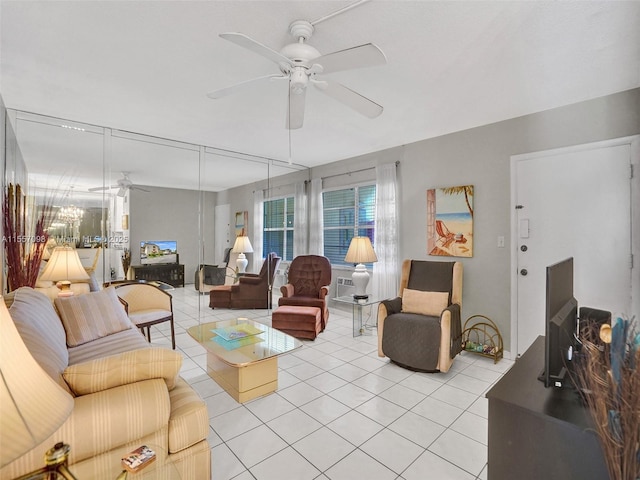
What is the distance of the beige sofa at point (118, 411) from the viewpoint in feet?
3.85

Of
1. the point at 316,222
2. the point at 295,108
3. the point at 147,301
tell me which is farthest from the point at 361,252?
the point at 147,301

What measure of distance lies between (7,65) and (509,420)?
382 centimetres

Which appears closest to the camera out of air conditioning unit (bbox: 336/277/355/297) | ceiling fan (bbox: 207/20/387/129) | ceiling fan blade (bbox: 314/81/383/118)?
ceiling fan (bbox: 207/20/387/129)

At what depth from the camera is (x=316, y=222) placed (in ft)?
17.9

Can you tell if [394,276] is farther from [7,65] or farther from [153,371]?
[7,65]

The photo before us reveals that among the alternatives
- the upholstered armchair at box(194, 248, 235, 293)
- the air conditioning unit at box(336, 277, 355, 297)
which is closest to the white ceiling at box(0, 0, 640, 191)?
the upholstered armchair at box(194, 248, 235, 293)

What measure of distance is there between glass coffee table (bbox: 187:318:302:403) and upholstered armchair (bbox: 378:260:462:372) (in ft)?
3.34

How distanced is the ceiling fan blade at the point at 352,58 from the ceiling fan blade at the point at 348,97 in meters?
0.13

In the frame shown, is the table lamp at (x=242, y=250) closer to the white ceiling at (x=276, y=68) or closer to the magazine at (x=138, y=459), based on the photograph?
the white ceiling at (x=276, y=68)

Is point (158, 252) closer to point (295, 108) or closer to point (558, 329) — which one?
point (295, 108)

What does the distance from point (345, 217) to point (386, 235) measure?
0.99m

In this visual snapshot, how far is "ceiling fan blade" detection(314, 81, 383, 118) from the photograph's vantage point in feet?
6.36

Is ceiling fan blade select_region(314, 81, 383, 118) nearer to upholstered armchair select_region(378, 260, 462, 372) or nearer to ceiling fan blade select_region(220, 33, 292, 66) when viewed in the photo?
ceiling fan blade select_region(220, 33, 292, 66)

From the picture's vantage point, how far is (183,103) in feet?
9.63
